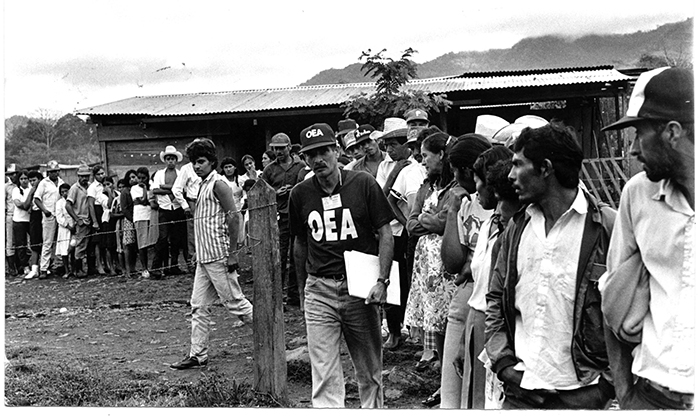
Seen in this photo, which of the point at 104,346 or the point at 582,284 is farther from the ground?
the point at 582,284

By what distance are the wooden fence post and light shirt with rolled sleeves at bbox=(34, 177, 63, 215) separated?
9821 mm

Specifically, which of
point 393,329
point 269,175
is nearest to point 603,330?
point 393,329

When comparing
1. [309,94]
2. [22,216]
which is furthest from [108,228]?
[309,94]

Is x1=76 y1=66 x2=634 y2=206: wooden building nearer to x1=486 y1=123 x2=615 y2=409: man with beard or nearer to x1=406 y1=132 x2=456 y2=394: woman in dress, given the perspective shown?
x1=406 y1=132 x2=456 y2=394: woman in dress

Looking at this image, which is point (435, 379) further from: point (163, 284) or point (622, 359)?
point (163, 284)

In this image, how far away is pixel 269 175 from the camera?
31.8ft

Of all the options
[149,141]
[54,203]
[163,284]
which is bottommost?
[163,284]

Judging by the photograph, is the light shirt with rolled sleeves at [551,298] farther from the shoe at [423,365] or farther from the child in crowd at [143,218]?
the child in crowd at [143,218]

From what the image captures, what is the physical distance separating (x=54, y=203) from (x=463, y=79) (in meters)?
7.99

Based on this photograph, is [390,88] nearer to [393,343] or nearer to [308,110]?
[393,343]

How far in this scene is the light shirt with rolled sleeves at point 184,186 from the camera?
40.0ft

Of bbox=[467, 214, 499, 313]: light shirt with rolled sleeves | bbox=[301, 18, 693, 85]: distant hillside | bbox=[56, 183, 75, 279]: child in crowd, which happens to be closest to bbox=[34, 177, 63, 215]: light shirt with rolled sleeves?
bbox=[56, 183, 75, 279]: child in crowd

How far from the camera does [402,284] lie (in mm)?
7250

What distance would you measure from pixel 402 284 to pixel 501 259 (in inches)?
156
